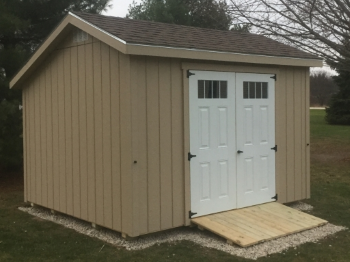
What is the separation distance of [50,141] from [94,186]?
1.37 meters

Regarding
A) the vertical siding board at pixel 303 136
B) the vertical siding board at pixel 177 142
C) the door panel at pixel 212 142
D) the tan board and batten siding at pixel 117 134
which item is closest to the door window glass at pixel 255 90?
the tan board and batten siding at pixel 117 134

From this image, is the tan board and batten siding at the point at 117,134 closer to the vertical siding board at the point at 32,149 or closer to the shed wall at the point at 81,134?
the shed wall at the point at 81,134

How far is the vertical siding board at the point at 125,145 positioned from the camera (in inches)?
232

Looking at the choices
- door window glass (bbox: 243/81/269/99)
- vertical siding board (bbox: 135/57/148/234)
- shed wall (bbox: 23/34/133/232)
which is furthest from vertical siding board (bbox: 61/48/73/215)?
door window glass (bbox: 243/81/269/99)

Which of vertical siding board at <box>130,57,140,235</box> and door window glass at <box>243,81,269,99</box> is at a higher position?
door window glass at <box>243,81,269,99</box>

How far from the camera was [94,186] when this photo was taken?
21.6 ft

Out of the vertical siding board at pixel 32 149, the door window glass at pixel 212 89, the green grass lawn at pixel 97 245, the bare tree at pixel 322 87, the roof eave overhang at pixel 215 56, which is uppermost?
the bare tree at pixel 322 87

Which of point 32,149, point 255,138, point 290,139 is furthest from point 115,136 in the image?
point 290,139

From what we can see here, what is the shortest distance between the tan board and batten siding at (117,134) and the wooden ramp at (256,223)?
0.45m

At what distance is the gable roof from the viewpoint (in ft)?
19.4

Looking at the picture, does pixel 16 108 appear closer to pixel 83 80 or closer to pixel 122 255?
pixel 83 80

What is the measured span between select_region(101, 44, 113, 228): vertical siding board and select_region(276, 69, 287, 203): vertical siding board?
2859 millimetres

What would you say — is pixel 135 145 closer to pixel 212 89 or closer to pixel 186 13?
pixel 212 89

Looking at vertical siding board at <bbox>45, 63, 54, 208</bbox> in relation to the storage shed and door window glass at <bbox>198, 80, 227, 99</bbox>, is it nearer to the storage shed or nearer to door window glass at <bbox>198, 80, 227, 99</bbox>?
the storage shed
